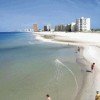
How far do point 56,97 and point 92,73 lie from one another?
7.77 meters

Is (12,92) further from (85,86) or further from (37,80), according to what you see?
(85,86)

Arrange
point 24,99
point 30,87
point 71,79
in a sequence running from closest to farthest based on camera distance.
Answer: point 24,99
point 30,87
point 71,79

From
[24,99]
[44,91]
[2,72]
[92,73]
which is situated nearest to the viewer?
[24,99]

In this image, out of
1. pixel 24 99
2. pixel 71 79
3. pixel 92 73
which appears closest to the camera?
pixel 24 99

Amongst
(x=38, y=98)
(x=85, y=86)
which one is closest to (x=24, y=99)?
(x=38, y=98)

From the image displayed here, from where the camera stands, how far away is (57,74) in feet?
80.4

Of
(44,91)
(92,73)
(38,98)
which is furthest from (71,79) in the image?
(38,98)

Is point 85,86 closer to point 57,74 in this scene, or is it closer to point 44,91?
point 44,91

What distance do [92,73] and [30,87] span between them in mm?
7198

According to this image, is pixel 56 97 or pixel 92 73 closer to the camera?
pixel 56 97

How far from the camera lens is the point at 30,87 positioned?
19859 mm

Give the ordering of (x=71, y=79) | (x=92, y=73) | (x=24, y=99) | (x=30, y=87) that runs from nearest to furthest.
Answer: (x=24, y=99) → (x=30, y=87) → (x=71, y=79) → (x=92, y=73)

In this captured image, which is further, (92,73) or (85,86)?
(92,73)

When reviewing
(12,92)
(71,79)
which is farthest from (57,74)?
(12,92)
